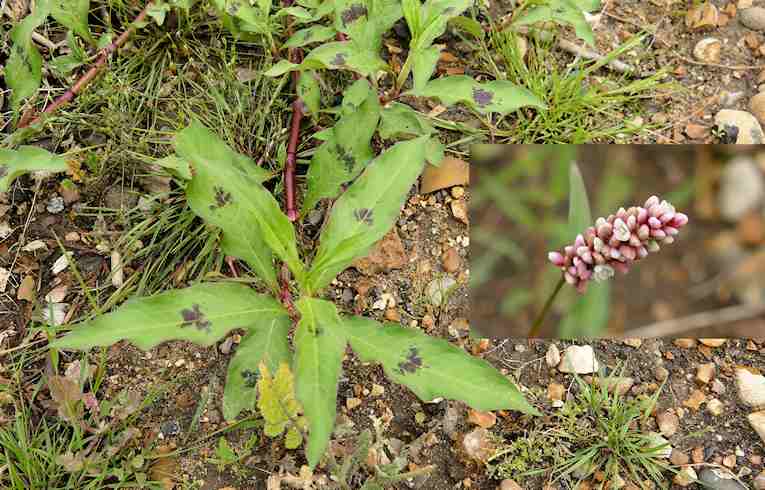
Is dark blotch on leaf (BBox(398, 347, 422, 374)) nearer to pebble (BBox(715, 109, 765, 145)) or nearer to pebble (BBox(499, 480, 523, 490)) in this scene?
pebble (BBox(499, 480, 523, 490))

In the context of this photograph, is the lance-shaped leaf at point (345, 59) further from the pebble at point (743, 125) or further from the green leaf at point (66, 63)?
the pebble at point (743, 125)

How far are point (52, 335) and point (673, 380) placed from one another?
1941 millimetres

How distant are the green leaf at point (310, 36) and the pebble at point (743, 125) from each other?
58.5 inches

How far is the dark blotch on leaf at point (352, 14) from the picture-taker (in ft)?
7.52

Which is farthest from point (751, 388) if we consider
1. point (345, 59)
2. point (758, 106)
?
point (345, 59)

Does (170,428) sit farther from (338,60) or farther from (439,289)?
(338,60)

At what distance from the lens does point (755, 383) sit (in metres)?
2.28

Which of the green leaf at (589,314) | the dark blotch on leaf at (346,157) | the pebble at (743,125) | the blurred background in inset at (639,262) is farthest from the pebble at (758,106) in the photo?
the dark blotch on leaf at (346,157)

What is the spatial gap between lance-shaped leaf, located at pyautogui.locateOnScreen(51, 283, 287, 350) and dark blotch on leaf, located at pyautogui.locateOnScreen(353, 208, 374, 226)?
1.08ft

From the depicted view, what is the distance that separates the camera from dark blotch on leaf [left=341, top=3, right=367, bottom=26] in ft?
7.52

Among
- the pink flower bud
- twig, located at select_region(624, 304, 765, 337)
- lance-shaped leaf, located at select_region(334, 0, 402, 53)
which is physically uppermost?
lance-shaped leaf, located at select_region(334, 0, 402, 53)

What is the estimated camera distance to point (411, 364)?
186 cm

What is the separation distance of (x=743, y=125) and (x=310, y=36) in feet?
5.32

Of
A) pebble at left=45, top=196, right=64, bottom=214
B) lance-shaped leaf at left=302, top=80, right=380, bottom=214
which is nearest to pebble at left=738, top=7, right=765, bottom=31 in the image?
lance-shaped leaf at left=302, top=80, right=380, bottom=214
